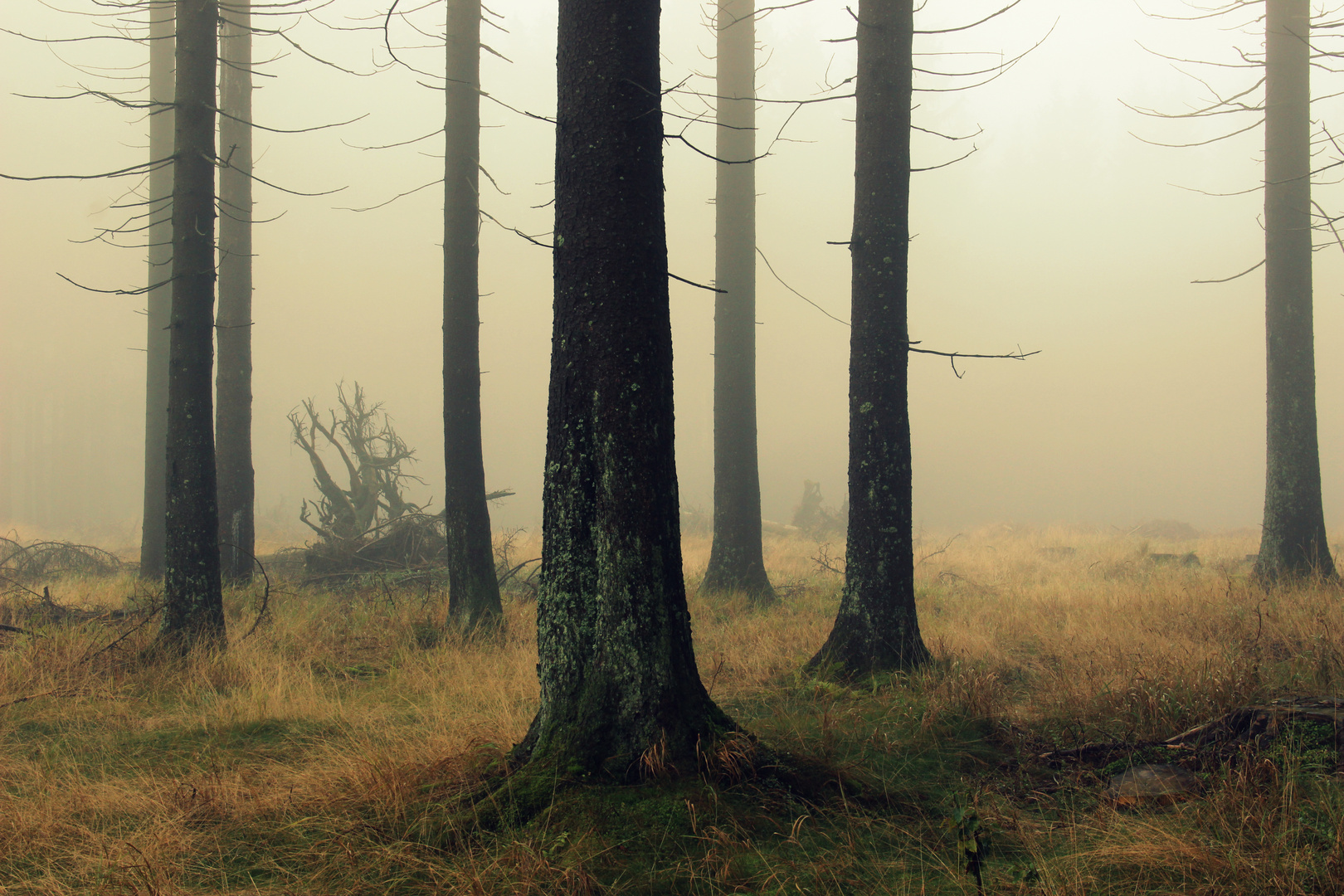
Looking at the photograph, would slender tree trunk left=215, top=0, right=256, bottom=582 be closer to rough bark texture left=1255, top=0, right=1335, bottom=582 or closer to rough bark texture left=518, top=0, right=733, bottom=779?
rough bark texture left=518, top=0, right=733, bottom=779

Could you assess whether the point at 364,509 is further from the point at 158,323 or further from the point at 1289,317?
the point at 1289,317

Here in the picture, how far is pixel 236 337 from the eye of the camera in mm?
10867

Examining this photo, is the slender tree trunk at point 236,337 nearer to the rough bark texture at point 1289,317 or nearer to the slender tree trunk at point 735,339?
the slender tree trunk at point 735,339

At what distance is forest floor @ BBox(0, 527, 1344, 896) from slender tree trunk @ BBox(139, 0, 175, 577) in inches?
142

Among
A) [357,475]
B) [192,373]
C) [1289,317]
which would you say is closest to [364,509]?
[357,475]

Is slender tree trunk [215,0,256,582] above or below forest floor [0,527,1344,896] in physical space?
above

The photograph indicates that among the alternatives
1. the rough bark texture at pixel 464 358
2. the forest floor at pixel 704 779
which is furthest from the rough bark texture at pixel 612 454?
the rough bark texture at pixel 464 358

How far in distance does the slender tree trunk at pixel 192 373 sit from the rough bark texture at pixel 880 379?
5346 millimetres

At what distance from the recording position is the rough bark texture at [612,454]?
11.0 ft

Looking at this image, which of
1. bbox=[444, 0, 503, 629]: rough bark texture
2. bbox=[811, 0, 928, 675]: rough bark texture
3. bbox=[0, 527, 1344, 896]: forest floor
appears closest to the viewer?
bbox=[0, 527, 1344, 896]: forest floor

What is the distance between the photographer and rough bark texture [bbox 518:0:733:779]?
3338 mm

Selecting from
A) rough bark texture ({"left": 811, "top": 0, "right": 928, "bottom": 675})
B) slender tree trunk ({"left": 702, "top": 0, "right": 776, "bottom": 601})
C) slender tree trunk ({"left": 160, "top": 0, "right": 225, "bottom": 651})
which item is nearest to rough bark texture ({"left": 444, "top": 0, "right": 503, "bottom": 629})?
slender tree trunk ({"left": 160, "top": 0, "right": 225, "bottom": 651})

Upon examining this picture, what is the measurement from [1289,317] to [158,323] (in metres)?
16.2

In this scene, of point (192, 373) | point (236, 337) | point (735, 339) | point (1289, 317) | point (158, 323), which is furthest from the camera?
point (158, 323)
